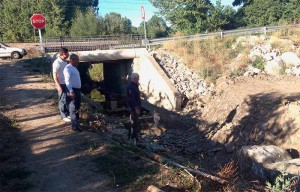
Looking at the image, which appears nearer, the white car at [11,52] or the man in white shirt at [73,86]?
the man in white shirt at [73,86]

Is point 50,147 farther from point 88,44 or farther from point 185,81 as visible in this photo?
point 88,44

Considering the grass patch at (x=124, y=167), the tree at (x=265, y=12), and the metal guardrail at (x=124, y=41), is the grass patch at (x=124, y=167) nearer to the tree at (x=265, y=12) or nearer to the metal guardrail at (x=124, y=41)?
the metal guardrail at (x=124, y=41)

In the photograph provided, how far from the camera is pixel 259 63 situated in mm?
20250

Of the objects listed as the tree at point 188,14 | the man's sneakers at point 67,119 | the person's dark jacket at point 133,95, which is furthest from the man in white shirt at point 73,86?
the tree at point 188,14

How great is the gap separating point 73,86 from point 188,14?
2562 centimetres

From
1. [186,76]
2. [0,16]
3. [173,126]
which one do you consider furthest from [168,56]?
[0,16]

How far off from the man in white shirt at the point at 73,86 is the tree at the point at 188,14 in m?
24.3

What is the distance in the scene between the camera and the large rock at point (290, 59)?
19703 mm

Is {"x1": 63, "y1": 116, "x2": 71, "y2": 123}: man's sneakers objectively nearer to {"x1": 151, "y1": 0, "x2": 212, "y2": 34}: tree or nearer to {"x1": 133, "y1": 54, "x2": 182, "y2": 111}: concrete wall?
{"x1": 133, "y1": 54, "x2": 182, "y2": 111}: concrete wall

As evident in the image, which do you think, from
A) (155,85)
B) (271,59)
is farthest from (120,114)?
(271,59)

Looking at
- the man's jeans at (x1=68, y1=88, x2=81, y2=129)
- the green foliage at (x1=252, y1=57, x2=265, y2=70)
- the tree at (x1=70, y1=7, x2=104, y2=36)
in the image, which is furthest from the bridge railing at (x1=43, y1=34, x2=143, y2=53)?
the man's jeans at (x1=68, y1=88, x2=81, y2=129)

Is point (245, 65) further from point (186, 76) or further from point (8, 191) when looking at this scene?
point (8, 191)

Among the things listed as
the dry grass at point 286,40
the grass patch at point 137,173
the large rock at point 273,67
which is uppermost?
the dry grass at point 286,40

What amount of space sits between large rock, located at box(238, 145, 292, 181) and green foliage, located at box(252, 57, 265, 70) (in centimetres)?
1096
